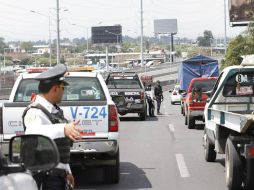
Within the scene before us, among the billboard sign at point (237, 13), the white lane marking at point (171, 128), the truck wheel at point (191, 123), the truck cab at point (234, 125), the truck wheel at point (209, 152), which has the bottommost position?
the white lane marking at point (171, 128)

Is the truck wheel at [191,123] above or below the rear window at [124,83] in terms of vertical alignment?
below

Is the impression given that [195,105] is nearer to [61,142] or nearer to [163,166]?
[163,166]

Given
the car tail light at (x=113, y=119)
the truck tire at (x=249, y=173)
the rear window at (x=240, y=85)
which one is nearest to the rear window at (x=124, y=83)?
the rear window at (x=240, y=85)

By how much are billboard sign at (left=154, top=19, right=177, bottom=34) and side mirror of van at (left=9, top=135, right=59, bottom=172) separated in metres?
153

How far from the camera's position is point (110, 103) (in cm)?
953

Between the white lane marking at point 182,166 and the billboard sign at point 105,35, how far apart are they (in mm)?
110731

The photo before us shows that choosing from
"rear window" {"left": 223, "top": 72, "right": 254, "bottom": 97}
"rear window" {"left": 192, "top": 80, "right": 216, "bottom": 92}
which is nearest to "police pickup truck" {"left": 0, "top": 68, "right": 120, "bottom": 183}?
"rear window" {"left": 223, "top": 72, "right": 254, "bottom": 97}

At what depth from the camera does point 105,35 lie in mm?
124812

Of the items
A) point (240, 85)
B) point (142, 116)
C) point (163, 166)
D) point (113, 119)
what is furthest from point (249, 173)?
point (142, 116)

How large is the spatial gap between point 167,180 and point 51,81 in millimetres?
6183

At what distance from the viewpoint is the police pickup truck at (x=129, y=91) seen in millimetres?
25375

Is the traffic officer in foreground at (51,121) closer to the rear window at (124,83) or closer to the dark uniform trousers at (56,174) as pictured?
the dark uniform trousers at (56,174)

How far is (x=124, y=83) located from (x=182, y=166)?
14.6 m

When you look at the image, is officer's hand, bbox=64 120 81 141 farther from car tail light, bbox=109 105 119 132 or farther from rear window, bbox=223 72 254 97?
rear window, bbox=223 72 254 97
